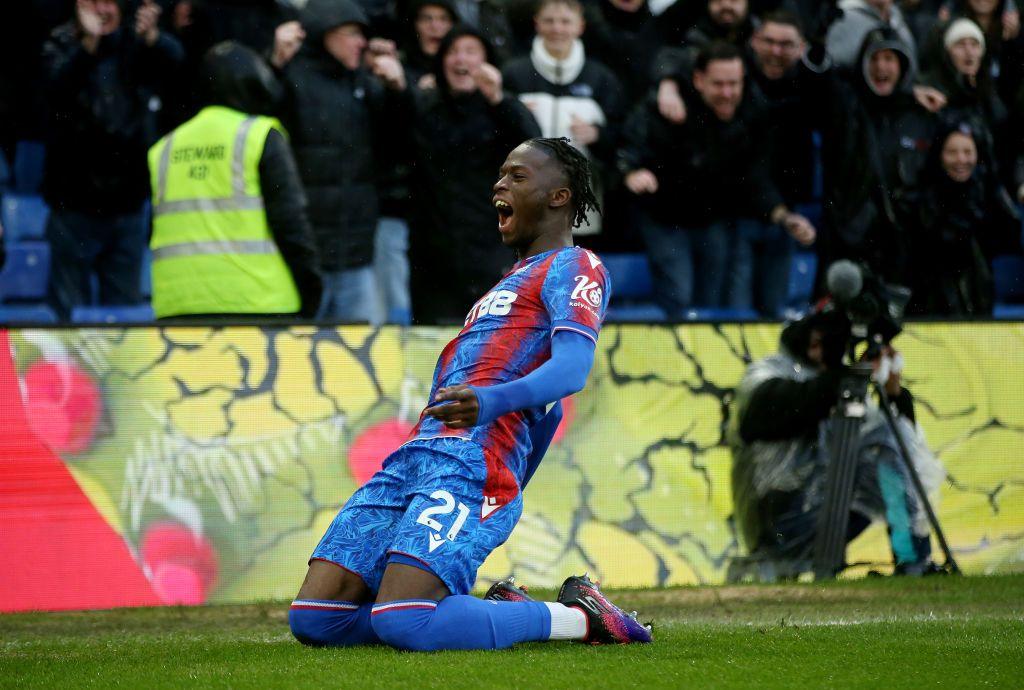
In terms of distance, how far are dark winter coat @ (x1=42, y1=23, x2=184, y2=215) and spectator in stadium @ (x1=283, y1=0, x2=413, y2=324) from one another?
0.94 meters

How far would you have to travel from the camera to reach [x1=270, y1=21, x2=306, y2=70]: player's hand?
872cm

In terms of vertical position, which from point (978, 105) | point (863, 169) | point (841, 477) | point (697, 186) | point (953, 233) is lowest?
point (841, 477)

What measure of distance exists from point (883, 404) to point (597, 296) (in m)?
3.39

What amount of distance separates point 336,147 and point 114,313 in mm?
1671

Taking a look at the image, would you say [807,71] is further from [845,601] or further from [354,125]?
[845,601]

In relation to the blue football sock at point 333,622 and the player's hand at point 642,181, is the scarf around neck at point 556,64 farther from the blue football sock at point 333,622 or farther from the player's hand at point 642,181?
the blue football sock at point 333,622

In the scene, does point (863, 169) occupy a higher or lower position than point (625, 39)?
lower

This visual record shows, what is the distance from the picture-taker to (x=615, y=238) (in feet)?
31.8

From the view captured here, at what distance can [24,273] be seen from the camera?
929cm

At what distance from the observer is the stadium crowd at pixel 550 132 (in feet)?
28.8

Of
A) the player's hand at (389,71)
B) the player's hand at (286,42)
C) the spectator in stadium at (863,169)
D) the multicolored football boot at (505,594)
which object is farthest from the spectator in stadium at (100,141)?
the multicolored football boot at (505,594)

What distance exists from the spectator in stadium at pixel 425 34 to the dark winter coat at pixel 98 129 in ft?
5.43

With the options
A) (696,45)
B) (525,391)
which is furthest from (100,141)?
(525,391)

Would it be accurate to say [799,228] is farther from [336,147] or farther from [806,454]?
[336,147]
